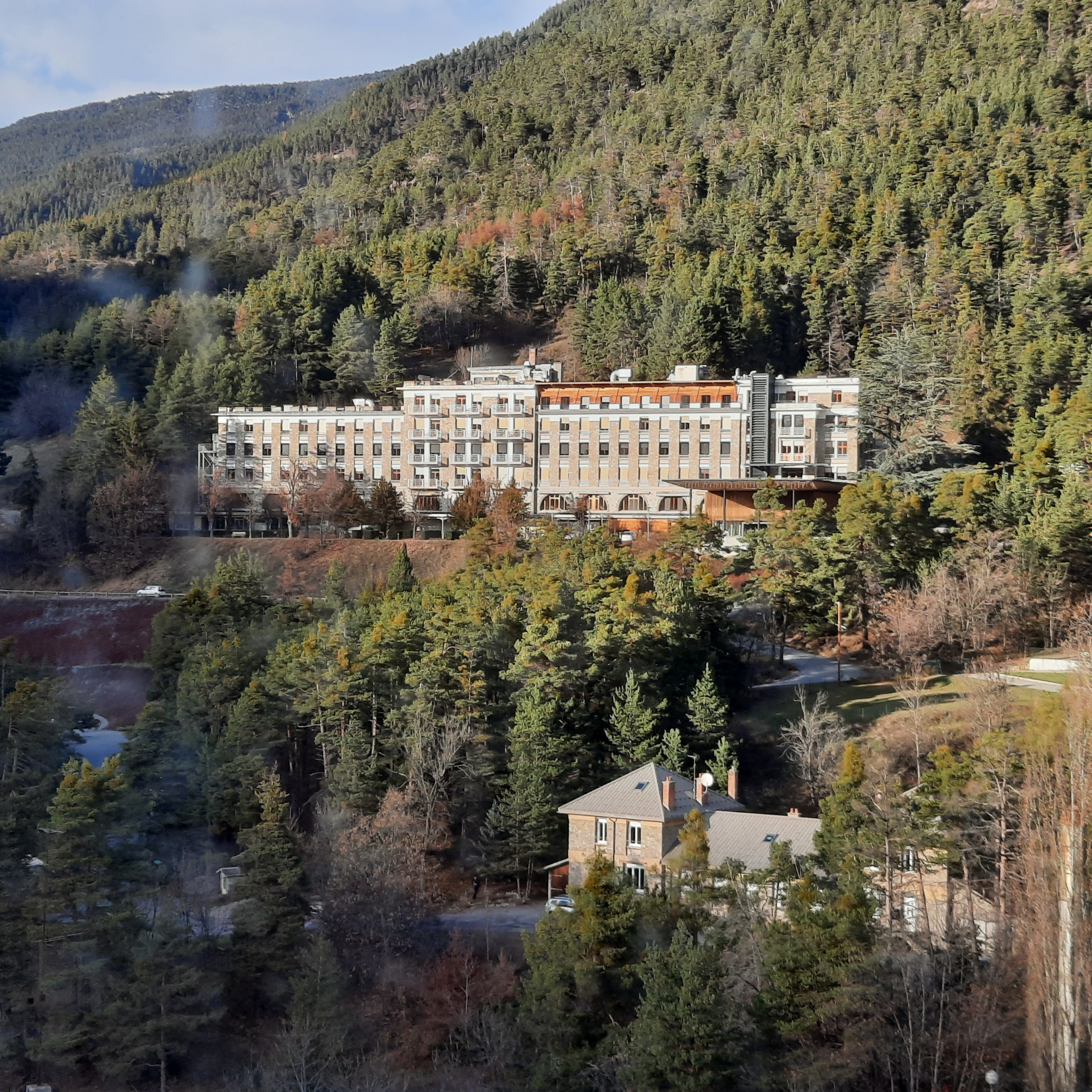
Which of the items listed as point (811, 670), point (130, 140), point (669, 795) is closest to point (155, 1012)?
point (669, 795)

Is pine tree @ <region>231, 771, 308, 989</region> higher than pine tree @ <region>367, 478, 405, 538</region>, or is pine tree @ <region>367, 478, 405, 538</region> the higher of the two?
pine tree @ <region>367, 478, 405, 538</region>

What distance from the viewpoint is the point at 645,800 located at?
35.1 metres

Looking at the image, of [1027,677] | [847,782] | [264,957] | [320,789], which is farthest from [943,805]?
[320,789]

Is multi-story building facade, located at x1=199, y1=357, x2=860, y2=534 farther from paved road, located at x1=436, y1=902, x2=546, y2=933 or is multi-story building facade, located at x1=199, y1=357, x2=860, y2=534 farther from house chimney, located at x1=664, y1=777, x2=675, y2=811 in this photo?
paved road, located at x1=436, y1=902, x2=546, y2=933

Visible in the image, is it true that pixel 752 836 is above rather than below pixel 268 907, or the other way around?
above

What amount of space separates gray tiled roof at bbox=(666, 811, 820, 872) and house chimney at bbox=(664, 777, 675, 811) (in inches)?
41.2

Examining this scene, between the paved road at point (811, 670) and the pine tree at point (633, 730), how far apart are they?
7.61m

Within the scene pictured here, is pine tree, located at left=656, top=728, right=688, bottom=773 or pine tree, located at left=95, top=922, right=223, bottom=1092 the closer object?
pine tree, located at left=95, top=922, right=223, bottom=1092

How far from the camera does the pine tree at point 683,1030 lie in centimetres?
2478

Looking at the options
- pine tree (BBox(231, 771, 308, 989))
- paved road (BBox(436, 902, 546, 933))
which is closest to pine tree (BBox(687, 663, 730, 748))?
paved road (BBox(436, 902, 546, 933))

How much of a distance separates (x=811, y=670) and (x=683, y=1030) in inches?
963

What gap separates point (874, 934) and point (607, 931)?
562cm

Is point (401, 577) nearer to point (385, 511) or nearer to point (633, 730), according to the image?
point (633, 730)

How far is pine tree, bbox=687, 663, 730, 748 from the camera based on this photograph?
39.3m
